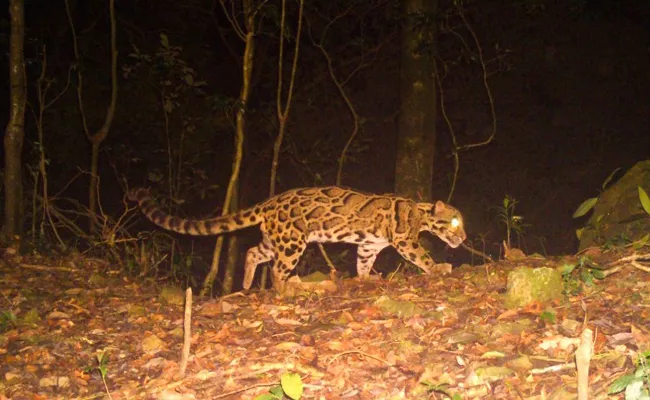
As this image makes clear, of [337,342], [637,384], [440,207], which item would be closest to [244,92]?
[440,207]

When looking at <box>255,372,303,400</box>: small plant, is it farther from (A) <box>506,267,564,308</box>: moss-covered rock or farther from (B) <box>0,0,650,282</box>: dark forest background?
(B) <box>0,0,650,282</box>: dark forest background

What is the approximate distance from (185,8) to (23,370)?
837 cm

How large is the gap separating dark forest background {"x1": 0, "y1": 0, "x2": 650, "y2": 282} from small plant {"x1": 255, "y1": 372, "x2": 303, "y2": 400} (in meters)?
5.54

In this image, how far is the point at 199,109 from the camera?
496 inches

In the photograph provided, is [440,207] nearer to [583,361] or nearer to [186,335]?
[186,335]

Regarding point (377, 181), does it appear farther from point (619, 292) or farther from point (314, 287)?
point (619, 292)

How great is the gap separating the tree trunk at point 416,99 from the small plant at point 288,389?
6.05 m

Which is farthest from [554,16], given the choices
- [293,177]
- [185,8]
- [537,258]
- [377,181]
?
[537,258]

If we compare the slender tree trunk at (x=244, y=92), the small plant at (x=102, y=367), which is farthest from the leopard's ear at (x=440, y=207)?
the small plant at (x=102, y=367)

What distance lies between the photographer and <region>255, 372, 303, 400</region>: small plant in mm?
4293

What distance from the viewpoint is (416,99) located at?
33.0 ft

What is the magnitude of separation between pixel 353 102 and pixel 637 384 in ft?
36.3

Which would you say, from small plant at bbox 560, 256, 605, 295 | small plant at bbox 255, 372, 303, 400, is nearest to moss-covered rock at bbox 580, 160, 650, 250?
small plant at bbox 560, 256, 605, 295

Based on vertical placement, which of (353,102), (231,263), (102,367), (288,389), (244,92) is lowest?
(231,263)
